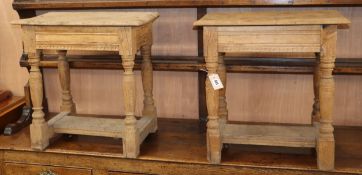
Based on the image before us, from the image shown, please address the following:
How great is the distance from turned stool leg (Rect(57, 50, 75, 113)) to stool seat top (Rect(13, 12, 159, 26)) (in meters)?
0.33

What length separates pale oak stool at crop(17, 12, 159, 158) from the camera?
1.85 metres

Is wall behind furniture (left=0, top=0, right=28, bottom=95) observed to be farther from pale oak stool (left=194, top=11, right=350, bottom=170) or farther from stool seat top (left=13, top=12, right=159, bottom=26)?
pale oak stool (left=194, top=11, right=350, bottom=170)

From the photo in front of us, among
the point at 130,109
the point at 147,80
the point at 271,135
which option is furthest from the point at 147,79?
the point at 271,135

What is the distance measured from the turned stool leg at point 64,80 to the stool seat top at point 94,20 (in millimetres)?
328

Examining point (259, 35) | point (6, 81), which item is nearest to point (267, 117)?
point (259, 35)

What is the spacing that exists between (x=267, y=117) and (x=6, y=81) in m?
1.50

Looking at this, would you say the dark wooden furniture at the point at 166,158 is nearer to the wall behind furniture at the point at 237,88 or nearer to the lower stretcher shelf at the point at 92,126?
the lower stretcher shelf at the point at 92,126

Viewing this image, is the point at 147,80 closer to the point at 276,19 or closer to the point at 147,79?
the point at 147,79

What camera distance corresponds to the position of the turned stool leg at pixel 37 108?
1.98 m

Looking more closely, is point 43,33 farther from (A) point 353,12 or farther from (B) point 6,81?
(A) point 353,12

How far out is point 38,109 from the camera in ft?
6.72

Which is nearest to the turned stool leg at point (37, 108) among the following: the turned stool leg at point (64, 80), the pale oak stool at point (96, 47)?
the pale oak stool at point (96, 47)

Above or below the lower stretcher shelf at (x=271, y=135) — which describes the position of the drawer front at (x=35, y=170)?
below

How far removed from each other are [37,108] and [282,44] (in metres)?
1.09
